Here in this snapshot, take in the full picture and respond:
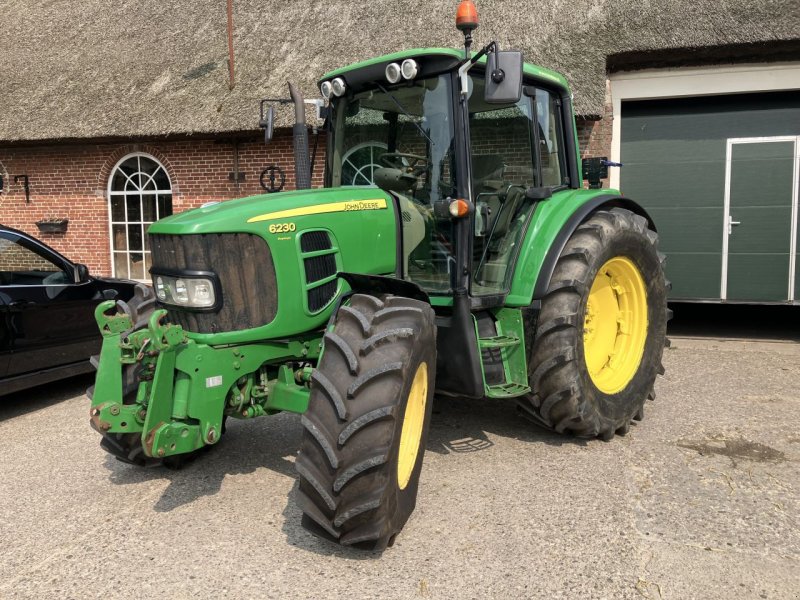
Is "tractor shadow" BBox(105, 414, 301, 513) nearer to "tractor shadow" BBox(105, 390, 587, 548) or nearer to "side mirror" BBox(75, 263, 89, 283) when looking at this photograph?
"tractor shadow" BBox(105, 390, 587, 548)

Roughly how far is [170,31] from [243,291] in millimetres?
10437

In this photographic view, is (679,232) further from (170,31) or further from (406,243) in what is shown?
(170,31)

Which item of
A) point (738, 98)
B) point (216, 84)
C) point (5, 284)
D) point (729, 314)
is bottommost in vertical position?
point (729, 314)

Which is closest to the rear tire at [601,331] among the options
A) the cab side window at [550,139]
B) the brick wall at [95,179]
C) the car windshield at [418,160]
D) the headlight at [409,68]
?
the cab side window at [550,139]

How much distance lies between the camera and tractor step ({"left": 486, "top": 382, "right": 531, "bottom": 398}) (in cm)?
366

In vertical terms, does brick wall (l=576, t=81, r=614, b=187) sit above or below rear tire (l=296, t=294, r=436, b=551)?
above

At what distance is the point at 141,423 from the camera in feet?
10.2

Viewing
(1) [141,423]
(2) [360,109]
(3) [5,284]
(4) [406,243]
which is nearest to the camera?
(1) [141,423]

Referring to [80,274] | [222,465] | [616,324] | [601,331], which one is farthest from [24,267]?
[616,324]

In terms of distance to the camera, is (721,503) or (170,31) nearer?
(721,503)

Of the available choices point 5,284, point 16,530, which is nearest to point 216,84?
point 5,284

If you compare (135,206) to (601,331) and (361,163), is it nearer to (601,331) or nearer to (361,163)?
(361,163)

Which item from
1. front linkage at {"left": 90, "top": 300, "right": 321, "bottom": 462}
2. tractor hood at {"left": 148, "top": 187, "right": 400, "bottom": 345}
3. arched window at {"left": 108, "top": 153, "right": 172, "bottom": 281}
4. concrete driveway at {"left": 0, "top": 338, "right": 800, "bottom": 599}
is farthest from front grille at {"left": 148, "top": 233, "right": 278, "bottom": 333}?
arched window at {"left": 108, "top": 153, "right": 172, "bottom": 281}

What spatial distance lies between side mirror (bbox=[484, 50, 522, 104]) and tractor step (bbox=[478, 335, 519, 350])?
1.29 meters
